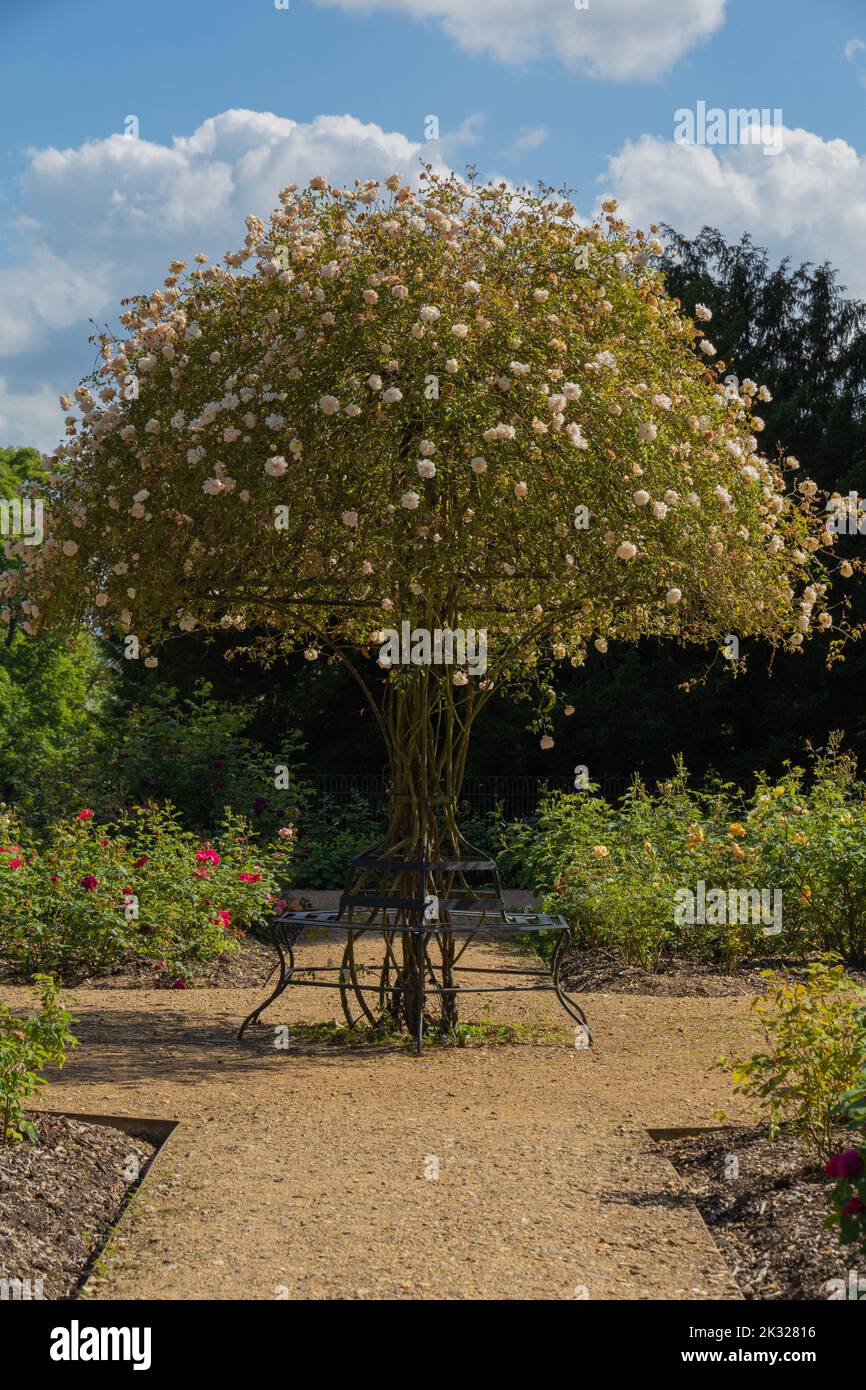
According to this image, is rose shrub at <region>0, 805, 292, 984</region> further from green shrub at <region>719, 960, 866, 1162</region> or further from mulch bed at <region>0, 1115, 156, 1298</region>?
green shrub at <region>719, 960, 866, 1162</region>

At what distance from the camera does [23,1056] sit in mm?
4457

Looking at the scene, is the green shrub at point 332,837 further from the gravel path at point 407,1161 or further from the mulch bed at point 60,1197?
the mulch bed at point 60,1197

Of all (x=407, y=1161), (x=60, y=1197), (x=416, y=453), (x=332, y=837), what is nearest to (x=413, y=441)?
(x=416, y=453)

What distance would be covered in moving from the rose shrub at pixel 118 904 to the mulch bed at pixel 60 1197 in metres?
3.50

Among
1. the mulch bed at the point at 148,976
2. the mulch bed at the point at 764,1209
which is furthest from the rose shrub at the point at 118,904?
the mulch bed at the point at 764,1209

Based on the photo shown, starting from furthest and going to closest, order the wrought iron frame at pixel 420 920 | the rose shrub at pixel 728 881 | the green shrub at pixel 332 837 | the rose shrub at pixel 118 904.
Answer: the green shrub at pixel 332 837 < the rose shrub at pixel 728 881 < the rose shrub at pixel 118 904 < the wrought iron frame at pixel 420 920

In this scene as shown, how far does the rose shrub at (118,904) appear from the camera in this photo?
27.5 feet

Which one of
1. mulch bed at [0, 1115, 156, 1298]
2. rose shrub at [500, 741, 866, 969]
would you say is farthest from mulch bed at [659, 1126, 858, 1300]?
rose shrub at [500, 741, 866, 969]

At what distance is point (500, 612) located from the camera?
7238 millimetres

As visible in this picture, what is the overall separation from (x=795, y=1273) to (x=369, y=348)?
3.95 meters

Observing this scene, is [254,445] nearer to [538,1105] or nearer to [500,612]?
[500,612]

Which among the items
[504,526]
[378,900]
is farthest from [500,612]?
[378,900]

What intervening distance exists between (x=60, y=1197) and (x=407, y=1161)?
119cm

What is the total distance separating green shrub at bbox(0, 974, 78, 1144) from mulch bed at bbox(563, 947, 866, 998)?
4066mm
